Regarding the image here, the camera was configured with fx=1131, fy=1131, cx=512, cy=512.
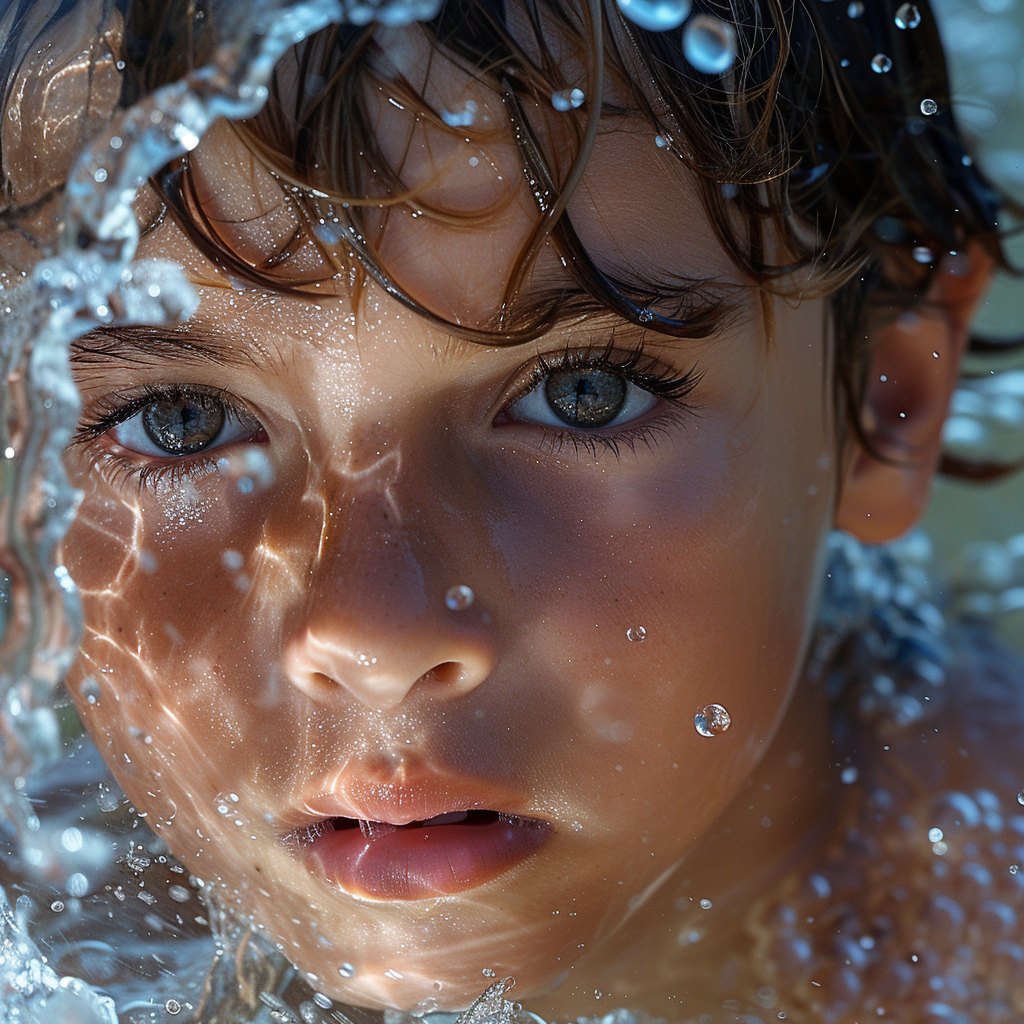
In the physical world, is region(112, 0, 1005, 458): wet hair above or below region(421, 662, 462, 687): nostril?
above

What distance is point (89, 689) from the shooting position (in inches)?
33.7

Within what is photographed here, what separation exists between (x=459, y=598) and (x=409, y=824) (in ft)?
0.57

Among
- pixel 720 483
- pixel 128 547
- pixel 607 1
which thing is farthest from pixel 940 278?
pixel 128 547

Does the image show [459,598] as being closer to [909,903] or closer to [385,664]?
[385,664]

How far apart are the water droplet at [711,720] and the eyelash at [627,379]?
20 centimetres

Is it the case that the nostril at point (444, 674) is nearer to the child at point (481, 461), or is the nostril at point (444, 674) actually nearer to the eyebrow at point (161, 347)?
the child at point (481, 461)

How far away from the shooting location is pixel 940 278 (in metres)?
1.11

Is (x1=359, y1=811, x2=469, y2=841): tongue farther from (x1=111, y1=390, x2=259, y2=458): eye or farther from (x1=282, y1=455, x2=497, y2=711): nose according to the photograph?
(x1=111, y1=390, x2=259, y2=458): eye

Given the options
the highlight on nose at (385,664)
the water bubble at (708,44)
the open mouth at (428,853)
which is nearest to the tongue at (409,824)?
the open mouth at (428,853)

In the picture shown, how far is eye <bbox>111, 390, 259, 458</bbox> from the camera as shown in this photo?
743 mm

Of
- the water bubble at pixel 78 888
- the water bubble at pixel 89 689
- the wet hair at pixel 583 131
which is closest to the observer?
the wet hair at pixel 583 131

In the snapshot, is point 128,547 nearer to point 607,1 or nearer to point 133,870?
point 133,870

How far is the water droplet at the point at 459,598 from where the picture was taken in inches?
26.0

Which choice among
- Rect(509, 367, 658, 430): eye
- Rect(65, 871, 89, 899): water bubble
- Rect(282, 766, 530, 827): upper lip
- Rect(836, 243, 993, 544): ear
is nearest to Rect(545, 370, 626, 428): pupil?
Rect(509, 367, 658, 430): eye
